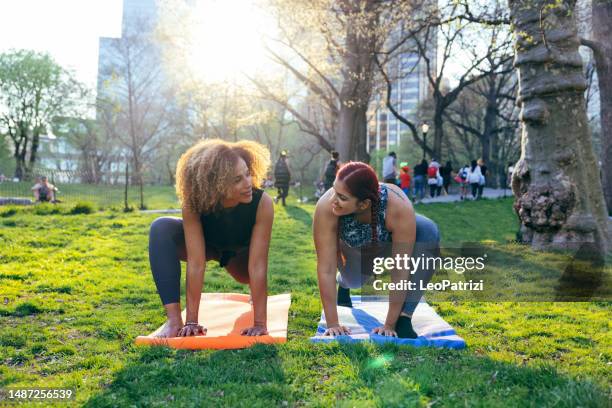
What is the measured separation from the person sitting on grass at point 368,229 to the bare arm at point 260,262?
1.41ft

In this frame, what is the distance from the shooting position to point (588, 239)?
816 cm

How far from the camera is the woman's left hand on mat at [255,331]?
4020 mm

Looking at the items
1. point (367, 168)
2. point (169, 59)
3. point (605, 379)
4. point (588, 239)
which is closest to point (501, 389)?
point (605, 379)

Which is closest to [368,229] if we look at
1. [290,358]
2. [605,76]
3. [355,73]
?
[290,358]

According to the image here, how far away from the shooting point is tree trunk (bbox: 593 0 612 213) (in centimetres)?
1382

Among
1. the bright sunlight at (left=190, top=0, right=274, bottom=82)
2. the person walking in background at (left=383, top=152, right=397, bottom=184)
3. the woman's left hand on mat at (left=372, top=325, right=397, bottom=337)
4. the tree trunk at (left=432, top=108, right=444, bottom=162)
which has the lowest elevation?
the woman's left hand on mat at (left=372, top=325, right=397, bottom=337)

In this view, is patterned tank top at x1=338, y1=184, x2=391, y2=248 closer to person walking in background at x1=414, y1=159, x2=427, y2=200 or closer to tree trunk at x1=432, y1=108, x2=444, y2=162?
person walking in background at x1=414, y1=159, x2=427, y2=200

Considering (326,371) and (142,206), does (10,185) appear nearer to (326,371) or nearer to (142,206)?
(142,206)

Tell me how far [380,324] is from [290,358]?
1261mm

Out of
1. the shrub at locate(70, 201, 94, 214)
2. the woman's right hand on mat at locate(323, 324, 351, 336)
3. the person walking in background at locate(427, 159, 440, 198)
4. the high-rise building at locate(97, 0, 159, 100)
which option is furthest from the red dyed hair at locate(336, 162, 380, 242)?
the high-rise building at locate(97, 0, 159, 100)

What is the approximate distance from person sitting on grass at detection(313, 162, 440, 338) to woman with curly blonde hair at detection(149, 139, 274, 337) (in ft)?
1.64

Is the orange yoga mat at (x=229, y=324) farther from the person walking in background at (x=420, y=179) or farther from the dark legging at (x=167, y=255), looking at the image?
the person walking in background at (x=420, y=179)

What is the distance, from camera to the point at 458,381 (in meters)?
2.98

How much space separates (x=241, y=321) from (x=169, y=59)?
2271cm
